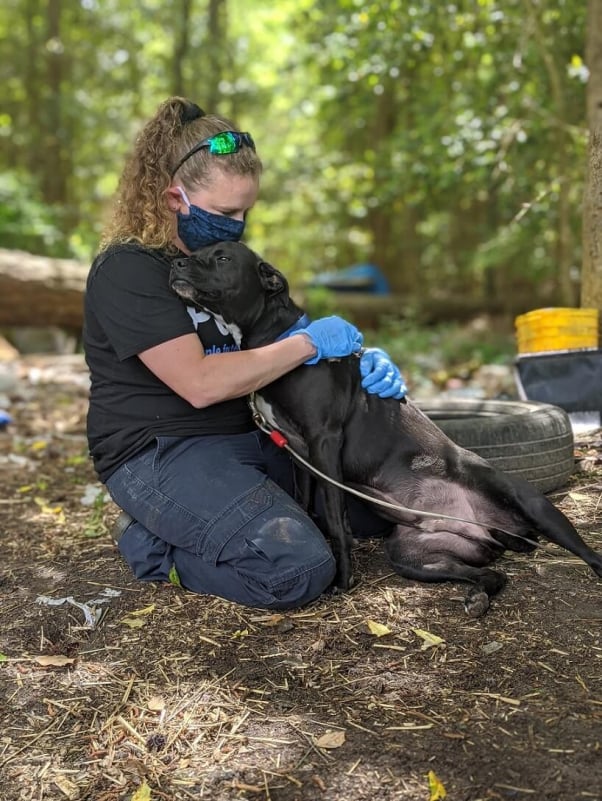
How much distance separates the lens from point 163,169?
3.36 meters

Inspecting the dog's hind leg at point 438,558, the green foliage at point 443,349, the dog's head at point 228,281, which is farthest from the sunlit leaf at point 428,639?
the green foliage at point 443,349

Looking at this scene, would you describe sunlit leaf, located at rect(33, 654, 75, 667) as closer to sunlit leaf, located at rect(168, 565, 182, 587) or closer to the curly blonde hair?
sunlit leaf, located at rect(168, 565, 182, 587)

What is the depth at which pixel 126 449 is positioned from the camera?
10.8 ft

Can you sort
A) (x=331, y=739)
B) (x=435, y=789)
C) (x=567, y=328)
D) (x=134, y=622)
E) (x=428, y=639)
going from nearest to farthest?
(x=435, y=789) < (x=331, y=739) < (x=428, y=639) < (x=134, y=622) < (x=567, y=328)

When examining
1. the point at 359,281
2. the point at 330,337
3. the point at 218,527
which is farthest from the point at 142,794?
the point at 359,281

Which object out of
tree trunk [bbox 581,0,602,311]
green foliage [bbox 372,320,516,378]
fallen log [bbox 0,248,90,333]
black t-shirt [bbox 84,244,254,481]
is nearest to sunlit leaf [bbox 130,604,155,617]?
black t-shirt [bbox 84,244,254,481]

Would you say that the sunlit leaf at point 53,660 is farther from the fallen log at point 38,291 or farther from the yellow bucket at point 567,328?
the fallen log at point 38,291

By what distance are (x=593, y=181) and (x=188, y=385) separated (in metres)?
3.14

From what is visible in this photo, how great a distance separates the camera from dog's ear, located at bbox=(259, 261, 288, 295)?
3324 millimetres

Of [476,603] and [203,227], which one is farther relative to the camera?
[203,227]

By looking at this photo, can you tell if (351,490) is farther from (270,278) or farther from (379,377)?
(270,278)

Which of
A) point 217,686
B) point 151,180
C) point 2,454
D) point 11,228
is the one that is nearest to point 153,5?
point 11,228

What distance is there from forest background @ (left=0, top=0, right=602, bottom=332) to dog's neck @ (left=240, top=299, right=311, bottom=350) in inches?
97.7

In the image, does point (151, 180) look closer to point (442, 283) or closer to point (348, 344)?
point (348, 344)
